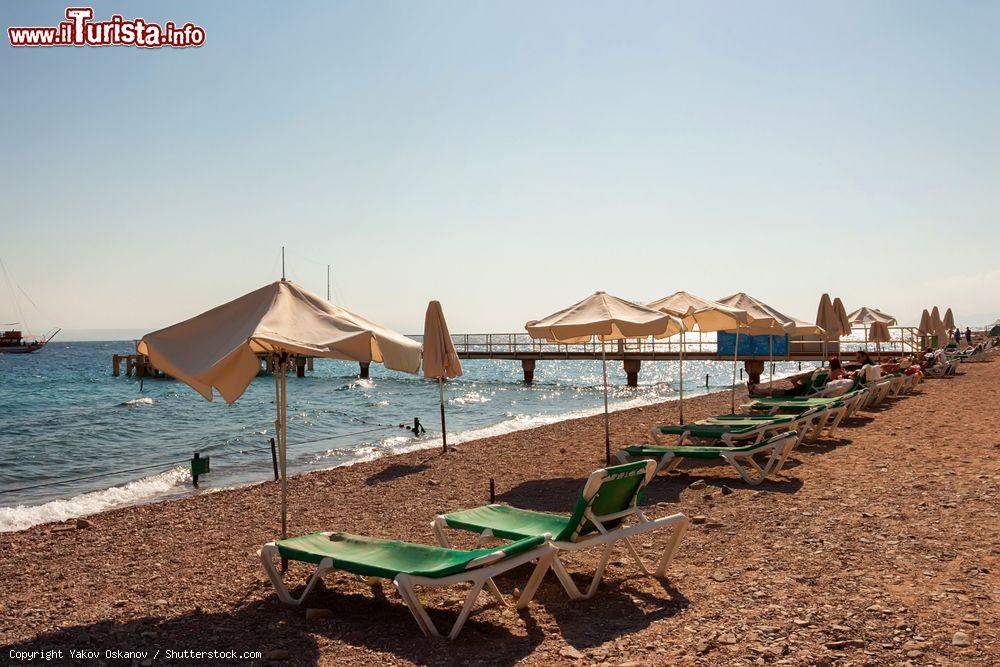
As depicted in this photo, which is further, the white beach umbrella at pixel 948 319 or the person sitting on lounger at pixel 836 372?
the white beach umbrella at pixel 948 319

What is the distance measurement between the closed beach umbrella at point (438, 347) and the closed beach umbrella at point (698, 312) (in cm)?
318

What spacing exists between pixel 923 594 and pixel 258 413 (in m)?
23.9

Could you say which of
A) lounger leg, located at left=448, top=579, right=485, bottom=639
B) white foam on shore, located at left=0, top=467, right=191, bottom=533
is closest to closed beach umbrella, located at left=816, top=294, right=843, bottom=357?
white foam on shore, located at left=0, top=467, right=191, bottom=533

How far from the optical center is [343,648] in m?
3.79

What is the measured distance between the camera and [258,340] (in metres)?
4.11

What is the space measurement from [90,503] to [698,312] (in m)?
9.10

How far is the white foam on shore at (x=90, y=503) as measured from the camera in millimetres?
9042

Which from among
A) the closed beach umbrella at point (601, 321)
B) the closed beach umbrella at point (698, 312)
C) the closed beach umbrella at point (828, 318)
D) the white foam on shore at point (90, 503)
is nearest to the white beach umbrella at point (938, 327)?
the closed beach umbrella at point (828, 318)

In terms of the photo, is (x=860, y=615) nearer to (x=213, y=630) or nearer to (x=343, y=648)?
(x=343, y=648)

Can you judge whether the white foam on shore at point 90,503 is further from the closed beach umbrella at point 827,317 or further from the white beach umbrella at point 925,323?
the white beach umbrella at point 925,323

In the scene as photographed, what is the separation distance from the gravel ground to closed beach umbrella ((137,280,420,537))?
1380 millimetres

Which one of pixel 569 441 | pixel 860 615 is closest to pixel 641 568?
pixel 860 615

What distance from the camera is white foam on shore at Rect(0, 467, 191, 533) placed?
904 centimetres

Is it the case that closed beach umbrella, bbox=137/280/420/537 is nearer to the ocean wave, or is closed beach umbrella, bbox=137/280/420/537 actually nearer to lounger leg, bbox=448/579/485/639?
lounger leg, bbox=448/579/485/639
